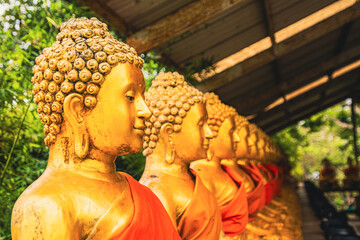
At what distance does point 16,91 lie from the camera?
2.43 m

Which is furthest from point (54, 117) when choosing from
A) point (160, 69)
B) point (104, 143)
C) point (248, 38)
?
point (248, 38)

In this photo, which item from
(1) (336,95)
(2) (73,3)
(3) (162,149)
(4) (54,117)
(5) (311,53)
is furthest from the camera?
(1) (336,95)

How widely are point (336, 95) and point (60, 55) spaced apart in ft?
43.9

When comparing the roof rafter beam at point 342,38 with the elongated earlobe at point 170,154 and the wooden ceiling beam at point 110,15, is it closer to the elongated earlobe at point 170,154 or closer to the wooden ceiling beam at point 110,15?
the wooden ceiling beam at point 110,15

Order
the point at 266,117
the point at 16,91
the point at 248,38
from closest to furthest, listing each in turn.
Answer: the point at 16,91
the point at 248,38
the point at 266,117

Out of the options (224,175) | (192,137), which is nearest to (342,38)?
(224,175)

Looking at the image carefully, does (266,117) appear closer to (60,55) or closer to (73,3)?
(73,3)

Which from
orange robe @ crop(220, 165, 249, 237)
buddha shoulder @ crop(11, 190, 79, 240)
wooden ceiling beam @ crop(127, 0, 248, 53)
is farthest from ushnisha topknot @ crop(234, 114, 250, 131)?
buddha shoulder @ crop(11, 190, 79, 240)

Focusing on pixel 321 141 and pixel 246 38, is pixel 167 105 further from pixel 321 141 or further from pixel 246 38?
pixel 321 141

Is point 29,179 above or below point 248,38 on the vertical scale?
below

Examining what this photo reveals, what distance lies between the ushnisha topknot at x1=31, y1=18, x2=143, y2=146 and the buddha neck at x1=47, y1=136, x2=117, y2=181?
0.13 feet

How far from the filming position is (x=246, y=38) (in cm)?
527

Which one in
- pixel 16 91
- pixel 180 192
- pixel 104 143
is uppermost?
pixel 16 91

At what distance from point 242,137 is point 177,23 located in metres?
1.18
